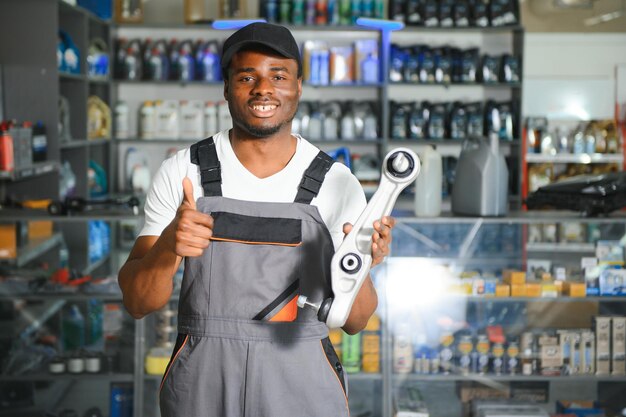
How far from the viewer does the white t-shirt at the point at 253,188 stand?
178 centimetres

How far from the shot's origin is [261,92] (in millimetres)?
1734

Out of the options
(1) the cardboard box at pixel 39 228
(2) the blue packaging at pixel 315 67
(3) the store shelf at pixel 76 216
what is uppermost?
(2) the blue packaging at pixel 315 67

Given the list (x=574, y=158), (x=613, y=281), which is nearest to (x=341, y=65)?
(x=574, y=158)

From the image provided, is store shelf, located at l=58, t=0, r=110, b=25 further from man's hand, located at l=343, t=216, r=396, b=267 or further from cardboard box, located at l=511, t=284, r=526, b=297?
man's hand, located at l=343, t=216, r=396, b=267

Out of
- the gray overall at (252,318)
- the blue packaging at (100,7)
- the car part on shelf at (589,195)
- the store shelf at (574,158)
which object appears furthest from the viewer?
the store shelf at (574,158)

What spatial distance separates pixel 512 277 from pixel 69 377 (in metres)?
1.81

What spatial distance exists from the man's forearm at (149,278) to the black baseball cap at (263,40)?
0.42m

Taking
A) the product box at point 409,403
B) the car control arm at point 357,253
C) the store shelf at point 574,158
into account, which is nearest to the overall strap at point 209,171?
the car control arm at point 357,253

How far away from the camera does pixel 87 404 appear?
3.57 m

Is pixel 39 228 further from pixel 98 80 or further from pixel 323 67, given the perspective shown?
pixel 323 67

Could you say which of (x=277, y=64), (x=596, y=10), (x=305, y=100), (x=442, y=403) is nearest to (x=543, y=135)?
(x=596, y=10)

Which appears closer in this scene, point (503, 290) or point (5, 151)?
point (503, 290)

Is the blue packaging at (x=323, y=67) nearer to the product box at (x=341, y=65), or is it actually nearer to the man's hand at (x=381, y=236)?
the product box at (x=341, y=65)

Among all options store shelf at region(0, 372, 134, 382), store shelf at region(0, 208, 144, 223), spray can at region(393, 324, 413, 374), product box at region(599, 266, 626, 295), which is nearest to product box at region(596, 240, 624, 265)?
product box at region(599, 266, 626, 295)
